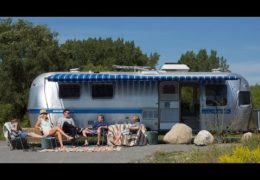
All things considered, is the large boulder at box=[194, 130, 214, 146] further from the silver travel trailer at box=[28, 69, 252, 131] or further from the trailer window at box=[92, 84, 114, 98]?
the trailer window at box=[92, 84, 114, 98]

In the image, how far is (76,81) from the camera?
16781 mm

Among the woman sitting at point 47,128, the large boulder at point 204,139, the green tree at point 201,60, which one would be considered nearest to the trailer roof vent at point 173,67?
the large boulder at point 204,139

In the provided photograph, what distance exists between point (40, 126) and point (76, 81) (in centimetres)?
224

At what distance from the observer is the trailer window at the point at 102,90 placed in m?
16.9

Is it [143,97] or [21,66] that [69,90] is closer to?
[143,97]

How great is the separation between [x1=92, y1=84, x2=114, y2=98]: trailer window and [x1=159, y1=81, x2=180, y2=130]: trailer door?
1.71 m

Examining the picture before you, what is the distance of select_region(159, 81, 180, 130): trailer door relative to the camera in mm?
17391

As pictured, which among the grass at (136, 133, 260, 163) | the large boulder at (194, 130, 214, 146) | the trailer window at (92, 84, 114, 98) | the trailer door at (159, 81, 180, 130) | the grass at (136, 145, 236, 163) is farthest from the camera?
the trailer door at (159, 81, 180, 130)

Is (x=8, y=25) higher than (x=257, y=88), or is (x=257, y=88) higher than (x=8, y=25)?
(x=8, y=25)

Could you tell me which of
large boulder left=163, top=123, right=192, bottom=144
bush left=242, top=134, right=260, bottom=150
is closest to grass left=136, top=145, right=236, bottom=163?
bush left=242, top=134, right=260, bottom=150

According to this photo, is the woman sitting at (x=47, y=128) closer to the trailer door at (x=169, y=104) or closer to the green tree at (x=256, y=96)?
the trailer door at (x=169, y=104)

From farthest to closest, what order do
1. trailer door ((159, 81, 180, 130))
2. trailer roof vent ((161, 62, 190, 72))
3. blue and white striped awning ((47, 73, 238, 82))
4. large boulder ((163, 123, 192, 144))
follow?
trailer roof vent ((161, 62, 190, 72)) → trailer door ((159, 81, 180, 130)) → blue and white striped awning ((47, 73, 238, 82)) → large boulder ((163, 123, 192, 144))
